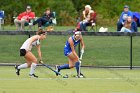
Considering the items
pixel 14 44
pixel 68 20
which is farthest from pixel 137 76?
pixel 68 20

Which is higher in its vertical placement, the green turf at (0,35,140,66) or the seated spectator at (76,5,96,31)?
the seated spectator at (76,5,96,31)

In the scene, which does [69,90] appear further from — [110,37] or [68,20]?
[68,20]

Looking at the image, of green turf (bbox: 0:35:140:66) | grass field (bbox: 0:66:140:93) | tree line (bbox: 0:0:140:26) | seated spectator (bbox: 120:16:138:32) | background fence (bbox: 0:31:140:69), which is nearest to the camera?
grass field (bbox: 0:66:140:93)

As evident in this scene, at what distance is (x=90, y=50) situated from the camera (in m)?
29.6

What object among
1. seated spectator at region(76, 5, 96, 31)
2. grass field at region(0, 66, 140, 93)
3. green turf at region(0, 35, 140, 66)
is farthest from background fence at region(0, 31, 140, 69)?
grass field at region(0, 66, 140, 93)

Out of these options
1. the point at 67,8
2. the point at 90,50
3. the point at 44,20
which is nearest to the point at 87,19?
the point at 44,20

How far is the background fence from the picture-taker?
27781 mm

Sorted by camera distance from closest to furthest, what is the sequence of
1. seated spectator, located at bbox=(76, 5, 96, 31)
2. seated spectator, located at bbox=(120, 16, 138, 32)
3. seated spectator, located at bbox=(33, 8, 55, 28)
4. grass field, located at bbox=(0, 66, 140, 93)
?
grass field, located at bbox=(0, 66, 140, 93), seated spectator, located at bbox=(120, 16, 138, 32), seated spectator, located at bbox=(76, 5, 96, 31), seated spectator, located at bbox=(33, 8, 55, 28)

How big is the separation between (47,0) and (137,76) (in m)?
31.7

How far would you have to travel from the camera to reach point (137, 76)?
74.2ft

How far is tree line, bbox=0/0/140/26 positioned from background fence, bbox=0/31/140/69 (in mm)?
16578

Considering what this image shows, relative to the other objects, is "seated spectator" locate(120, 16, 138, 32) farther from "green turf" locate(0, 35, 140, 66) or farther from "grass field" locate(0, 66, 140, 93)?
"grass field" locate(0, 66, 140, 93)

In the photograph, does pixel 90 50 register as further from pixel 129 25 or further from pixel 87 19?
pixel 87 19

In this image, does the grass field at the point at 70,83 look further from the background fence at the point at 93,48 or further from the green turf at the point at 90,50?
the green turf at the point at 90,50
